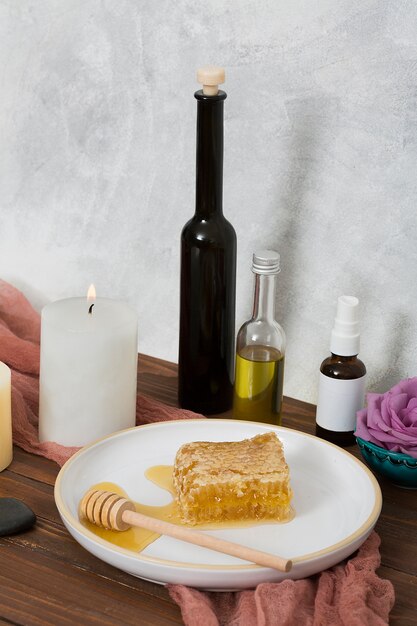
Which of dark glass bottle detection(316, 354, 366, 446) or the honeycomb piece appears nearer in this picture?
the honeycomb piece

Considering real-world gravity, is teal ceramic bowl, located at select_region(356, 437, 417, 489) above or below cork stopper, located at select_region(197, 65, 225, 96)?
below

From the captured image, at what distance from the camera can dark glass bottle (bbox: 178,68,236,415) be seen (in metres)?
0.93

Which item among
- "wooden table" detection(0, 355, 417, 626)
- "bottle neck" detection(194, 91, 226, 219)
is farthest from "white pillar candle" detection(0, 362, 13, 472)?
"bottle neck" detection(194, 91, 226, 219)

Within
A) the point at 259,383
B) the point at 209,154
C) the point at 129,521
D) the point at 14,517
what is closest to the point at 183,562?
the point at 129,521

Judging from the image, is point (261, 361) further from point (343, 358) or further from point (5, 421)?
point (5, 421)

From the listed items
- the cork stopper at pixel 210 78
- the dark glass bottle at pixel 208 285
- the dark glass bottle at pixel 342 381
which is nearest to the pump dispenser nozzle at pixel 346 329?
the dark glass bottle at pixel 342 381

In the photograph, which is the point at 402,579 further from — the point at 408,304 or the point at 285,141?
the point at 285,141

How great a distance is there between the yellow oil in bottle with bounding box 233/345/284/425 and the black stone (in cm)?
27

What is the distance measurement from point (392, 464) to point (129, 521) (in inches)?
A: 10.4

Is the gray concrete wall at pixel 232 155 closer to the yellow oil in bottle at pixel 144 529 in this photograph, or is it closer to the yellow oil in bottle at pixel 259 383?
the yellow oil in bottle at pixel 259 383

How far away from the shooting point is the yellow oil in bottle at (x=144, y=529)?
2.49 ft

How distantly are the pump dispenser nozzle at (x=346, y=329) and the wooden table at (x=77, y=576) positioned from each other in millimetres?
140

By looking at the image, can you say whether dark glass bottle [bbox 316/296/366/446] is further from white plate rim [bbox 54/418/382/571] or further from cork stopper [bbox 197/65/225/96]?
cork stopper [bbox 197/65/225/96]

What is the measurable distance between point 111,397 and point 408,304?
33 cm
